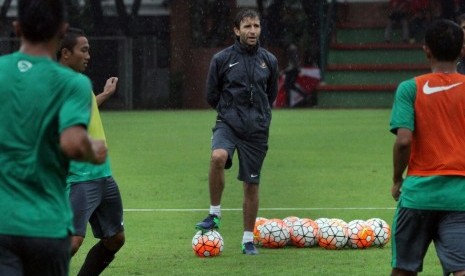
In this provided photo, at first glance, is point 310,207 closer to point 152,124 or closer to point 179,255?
point 179,255

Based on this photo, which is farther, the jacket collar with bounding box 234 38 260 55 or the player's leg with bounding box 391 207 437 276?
the jacket collar with bounding box 234 38 260 55

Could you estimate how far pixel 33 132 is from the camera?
521 cm

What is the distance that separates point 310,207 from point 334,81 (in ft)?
77.9

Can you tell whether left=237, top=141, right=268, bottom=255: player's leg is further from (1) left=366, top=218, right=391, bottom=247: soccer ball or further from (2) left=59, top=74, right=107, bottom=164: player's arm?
(2) left=59, top=74, right=107, bottom=164: player's arm

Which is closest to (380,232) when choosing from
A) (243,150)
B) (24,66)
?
(243,150)

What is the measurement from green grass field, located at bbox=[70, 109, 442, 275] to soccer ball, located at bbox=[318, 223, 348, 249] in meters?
0.09

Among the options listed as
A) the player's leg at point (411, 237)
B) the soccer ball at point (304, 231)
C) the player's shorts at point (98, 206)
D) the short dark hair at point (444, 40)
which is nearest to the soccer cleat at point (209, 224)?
the soccer ball at point (304, 231)

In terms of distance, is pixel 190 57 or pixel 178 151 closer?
pixel 178 151

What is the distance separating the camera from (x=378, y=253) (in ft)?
34.8

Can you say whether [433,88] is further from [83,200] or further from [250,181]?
[250,181]

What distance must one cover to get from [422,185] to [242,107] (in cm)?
428

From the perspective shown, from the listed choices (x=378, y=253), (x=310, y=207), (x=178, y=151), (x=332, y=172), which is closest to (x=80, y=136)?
(x=378, y=253)

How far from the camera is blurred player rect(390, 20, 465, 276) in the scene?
6.75 metres

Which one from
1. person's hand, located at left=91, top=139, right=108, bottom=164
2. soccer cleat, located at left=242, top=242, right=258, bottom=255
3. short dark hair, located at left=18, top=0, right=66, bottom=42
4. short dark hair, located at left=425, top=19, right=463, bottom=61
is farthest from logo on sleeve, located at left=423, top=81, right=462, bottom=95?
soccer cleat, located at left=242, top=242, right=258, bottom=255
